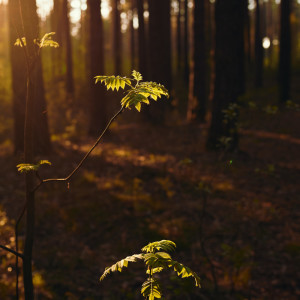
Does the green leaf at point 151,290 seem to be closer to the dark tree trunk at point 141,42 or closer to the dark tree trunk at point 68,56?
the dark tree trunk at point 141,42

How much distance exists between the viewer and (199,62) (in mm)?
13180

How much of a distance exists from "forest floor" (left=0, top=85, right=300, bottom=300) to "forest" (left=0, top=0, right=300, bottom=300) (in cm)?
3

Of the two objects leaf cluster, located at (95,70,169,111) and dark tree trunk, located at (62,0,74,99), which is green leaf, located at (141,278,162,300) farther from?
dark tree trunk, located at (62,0,74,99)

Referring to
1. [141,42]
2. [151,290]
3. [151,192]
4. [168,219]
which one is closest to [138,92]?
[151,290]

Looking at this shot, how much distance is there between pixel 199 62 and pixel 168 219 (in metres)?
Result: 8.14

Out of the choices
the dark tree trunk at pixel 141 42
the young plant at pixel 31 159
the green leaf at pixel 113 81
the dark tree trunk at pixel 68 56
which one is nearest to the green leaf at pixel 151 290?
the young plant at pixel 31 159

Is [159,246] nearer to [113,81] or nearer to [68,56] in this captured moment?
[113,81]

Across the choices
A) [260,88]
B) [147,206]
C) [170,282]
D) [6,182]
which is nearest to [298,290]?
[170,282]

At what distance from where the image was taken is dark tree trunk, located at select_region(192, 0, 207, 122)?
42.9ft

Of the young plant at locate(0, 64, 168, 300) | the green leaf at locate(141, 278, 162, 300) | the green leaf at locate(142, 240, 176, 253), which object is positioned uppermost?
the young plant at locate(0, 64, 168, 300)

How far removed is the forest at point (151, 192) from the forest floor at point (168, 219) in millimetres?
26

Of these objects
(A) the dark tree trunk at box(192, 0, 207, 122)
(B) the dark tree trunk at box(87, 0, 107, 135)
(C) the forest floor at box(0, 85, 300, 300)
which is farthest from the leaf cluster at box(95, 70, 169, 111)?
(A) the dark tree trunk at box(192, 0, 207, 122)

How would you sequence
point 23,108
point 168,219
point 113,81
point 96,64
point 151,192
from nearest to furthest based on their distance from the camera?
point 113,81, point 168,219, point 151,192, point 23,108, point 96,64

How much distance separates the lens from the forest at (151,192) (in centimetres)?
221
